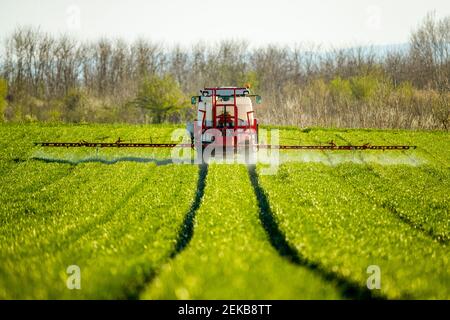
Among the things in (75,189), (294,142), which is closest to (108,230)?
(75,189)

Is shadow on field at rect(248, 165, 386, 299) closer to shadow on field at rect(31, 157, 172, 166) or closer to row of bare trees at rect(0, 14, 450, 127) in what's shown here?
shadow on field at rect(31, 157, 172, 166)

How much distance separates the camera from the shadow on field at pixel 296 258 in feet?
18.2

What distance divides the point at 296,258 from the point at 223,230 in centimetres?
167

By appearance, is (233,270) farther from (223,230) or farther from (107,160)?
(107,160)

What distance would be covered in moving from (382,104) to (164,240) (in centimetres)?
3967

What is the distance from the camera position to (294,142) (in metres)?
24.9

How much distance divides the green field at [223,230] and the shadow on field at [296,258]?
0.03 metres

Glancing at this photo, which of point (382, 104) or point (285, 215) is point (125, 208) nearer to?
point (285, 215)

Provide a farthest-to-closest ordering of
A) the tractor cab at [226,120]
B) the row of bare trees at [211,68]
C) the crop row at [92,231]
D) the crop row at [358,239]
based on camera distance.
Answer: the row of bare trees at [211,68] < the tractor cab at [226,120] < the crop row at [358,239] < the crop row at [92,231]

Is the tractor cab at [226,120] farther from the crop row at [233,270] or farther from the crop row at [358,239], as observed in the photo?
the crop row at [233,270]

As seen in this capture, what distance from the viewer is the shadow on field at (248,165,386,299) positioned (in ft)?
18.2

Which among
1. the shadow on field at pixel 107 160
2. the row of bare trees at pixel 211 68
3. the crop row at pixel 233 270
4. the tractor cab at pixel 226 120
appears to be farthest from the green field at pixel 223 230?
the row of bare trees at pixel 211 68

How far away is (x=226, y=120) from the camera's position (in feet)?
60.4

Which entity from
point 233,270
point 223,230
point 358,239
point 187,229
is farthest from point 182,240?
point 358,239
